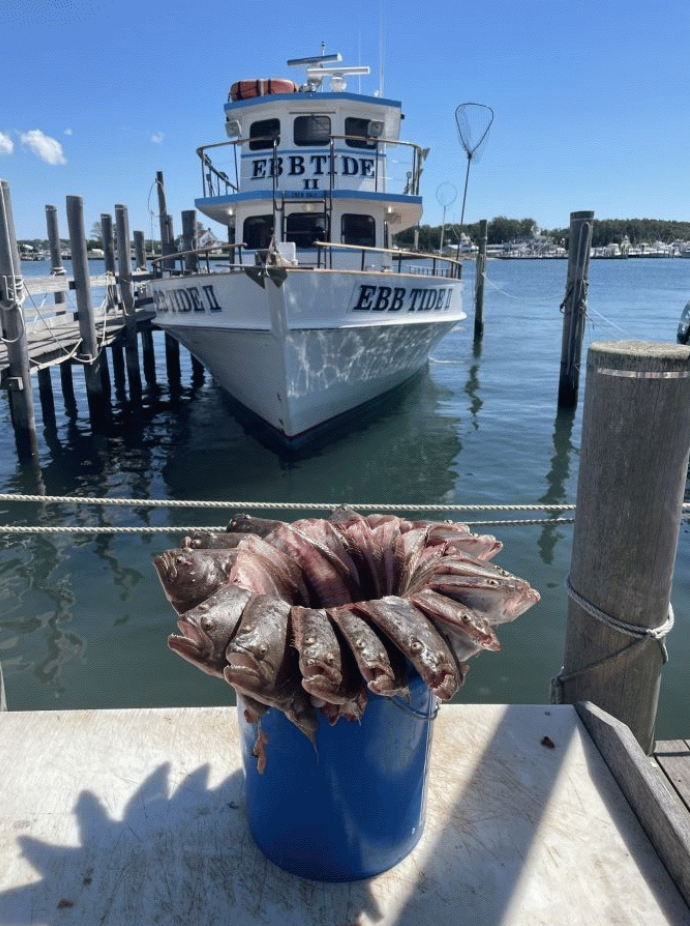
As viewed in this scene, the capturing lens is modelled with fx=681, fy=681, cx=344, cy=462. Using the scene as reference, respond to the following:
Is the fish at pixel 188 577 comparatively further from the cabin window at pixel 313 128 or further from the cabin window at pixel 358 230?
the cabin window at pixel 313 128

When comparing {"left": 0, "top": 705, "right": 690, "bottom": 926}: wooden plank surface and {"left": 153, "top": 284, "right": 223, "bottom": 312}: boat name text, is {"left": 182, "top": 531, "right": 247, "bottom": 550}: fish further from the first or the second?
{"left": 153, "top": 284, "right": 223, "bottom": 312}: boat name text

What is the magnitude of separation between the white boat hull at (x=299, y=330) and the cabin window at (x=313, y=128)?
375 centimetres

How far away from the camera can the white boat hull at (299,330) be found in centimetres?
984

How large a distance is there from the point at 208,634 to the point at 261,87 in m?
14.7

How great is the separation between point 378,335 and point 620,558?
9.29m

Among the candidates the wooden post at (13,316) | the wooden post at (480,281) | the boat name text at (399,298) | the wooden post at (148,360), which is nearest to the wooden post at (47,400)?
the wooden post at (13,316)

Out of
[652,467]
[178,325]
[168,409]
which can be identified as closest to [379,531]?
[652,467]

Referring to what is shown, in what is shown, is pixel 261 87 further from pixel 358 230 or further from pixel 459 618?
pixel 459 618

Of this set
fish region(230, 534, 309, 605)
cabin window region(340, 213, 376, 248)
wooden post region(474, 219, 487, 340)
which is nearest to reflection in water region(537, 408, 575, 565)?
cabin window region(340, 213, 376, 248)

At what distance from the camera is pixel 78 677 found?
5.37 meters

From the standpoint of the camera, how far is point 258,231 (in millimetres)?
13188

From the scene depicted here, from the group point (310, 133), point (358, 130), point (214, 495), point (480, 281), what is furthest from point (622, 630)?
point (480, 281)

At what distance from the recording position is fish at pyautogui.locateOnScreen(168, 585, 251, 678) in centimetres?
168

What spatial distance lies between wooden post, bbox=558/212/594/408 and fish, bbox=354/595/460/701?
1225 centimetres
